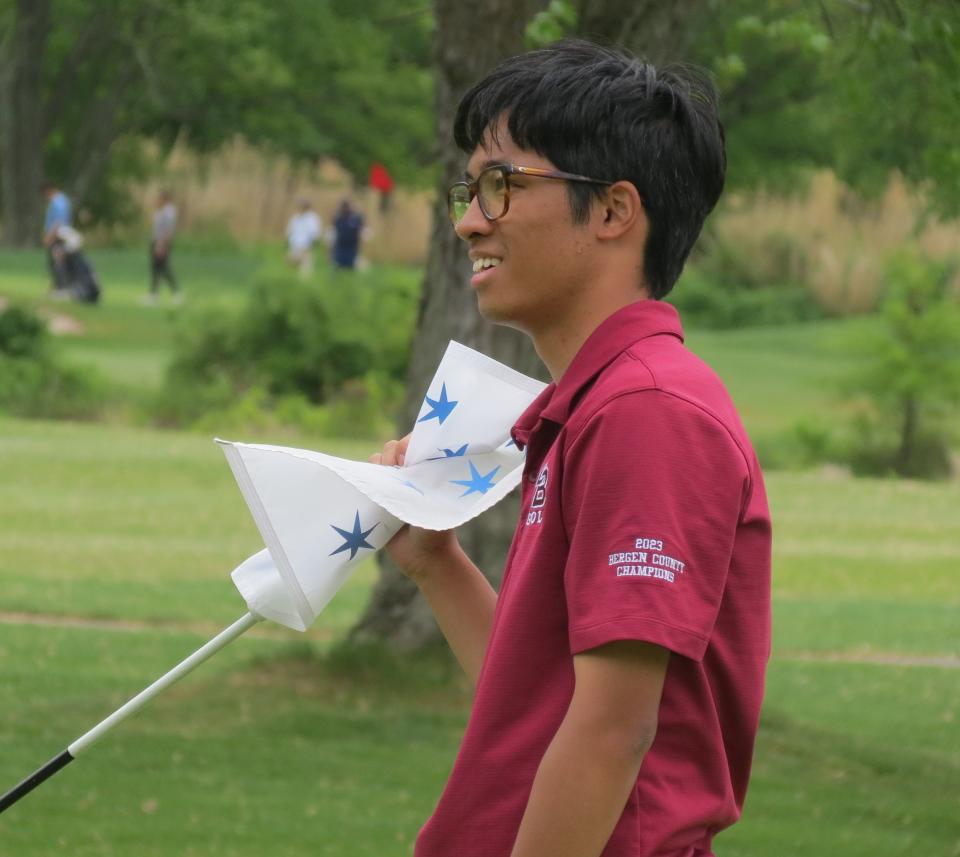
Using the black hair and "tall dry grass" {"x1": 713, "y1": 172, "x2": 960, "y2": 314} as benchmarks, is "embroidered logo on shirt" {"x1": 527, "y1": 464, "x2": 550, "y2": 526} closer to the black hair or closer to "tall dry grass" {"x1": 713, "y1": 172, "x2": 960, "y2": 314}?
the black hair

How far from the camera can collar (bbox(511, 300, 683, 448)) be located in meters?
2.13

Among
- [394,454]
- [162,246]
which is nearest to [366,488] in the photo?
[394,454]

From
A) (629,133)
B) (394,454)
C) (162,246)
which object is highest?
(629,133)

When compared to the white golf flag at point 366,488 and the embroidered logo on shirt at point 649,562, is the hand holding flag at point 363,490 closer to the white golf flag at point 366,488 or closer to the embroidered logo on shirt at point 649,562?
the white golf flag at point 366,488

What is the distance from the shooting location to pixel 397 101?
149 feet

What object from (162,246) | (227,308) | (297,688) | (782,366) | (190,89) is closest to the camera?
(297,688)

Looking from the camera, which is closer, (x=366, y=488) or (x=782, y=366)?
(x=366, y=488)

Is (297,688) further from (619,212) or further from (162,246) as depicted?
(162,246)

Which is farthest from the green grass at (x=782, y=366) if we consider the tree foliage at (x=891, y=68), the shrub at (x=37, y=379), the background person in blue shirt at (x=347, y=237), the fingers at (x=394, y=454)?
the fingers at (x=394, y=454)

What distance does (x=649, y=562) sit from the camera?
192cm

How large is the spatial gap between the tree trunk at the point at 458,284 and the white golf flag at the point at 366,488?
15.3 feet

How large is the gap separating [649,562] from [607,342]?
0.33 meters

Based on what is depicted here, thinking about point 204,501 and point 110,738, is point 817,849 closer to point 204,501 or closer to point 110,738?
point 110,738

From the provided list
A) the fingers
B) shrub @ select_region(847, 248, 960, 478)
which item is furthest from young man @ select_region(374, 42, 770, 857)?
shrub @ select_region(847, 248, 960, 478)
